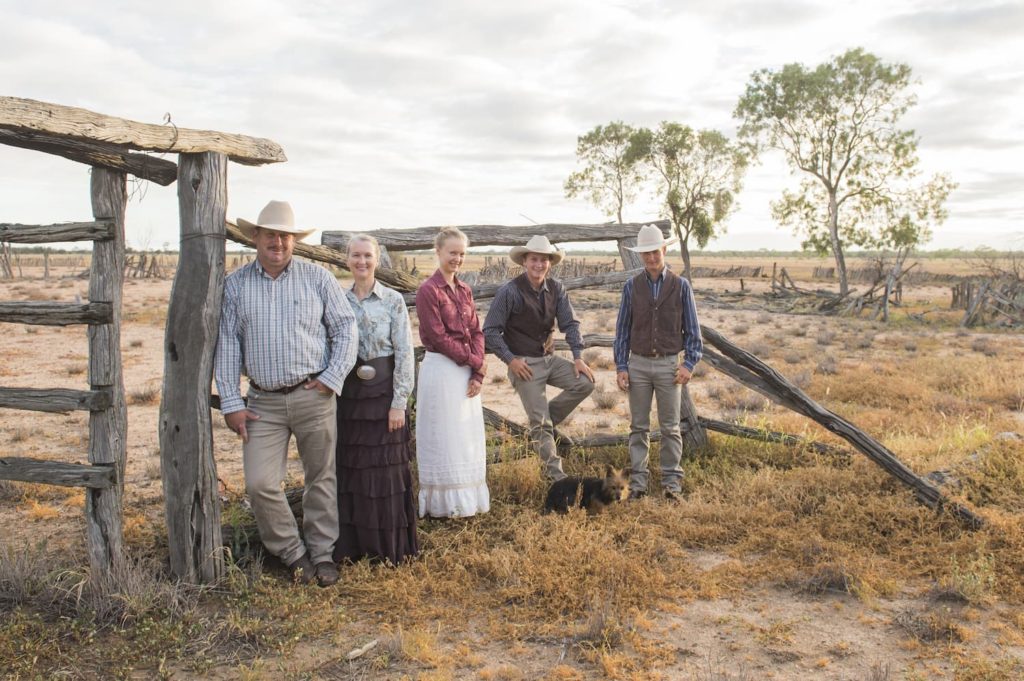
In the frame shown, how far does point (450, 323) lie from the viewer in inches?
201

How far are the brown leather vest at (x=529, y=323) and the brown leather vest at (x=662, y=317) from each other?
725 mm

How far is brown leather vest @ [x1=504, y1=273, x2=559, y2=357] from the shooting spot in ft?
19.0

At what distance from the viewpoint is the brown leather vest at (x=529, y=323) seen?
19.0ft

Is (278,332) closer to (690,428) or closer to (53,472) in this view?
(53,472)

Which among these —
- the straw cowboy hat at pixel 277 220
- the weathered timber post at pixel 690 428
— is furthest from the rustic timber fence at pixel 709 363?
the straw cowboy hat at pixel 277 220

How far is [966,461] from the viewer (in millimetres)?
5957

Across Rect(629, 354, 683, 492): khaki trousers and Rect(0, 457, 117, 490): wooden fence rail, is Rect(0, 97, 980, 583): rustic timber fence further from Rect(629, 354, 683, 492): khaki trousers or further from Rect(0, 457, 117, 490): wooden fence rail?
Rect(629, 354, 683, 492): khaki trousers

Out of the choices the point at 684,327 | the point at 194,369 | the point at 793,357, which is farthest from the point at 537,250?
the point at 793,357

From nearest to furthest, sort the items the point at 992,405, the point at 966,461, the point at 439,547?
1. the point at 439,547
2. the point at 966,461
3. the point at 992,405

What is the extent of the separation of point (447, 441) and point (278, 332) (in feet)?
5.06

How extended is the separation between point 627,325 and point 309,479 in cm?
283

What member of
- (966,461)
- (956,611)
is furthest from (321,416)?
(966,461)

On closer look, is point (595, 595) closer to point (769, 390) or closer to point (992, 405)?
point (769, 390)

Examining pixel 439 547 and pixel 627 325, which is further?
pixel 627 325
